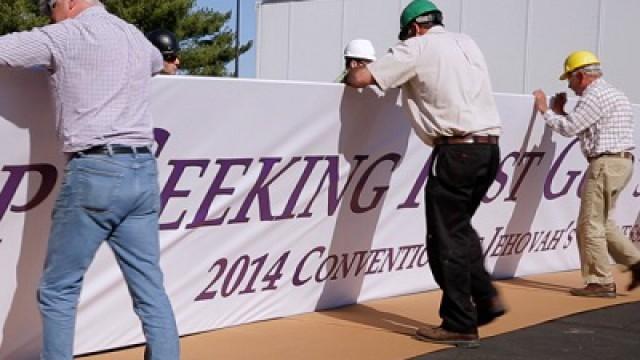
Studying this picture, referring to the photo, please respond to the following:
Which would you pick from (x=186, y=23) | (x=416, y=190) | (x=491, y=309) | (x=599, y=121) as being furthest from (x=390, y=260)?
(x=186, y=23)

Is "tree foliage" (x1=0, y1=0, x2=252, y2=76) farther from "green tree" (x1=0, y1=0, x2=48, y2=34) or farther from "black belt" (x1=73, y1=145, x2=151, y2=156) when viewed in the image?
"black belt" (x1=73, y1=145, x2=151, y2=156)

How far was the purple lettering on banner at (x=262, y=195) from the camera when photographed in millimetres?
5527

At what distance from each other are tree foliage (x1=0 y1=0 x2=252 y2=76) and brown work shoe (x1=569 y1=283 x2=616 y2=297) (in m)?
22.1

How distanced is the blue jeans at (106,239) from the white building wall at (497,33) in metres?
11.2

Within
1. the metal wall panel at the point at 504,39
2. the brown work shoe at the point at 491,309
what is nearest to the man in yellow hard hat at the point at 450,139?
the brown work shoe at the point at 491,309

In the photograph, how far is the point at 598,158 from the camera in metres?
7.24

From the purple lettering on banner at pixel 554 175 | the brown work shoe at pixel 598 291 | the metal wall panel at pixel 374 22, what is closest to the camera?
the brown work shoe at pixel 598 291

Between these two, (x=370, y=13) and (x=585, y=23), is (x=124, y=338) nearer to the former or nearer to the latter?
(x=585, y=23)

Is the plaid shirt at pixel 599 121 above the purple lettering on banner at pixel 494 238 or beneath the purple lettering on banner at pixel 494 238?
above

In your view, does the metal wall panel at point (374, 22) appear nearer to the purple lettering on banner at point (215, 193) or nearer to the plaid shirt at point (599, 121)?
the plaid shirt at point (599, 121)

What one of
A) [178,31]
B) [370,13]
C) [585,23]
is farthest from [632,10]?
[178,31]

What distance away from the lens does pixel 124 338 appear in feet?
16.7

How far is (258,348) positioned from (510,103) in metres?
3.07

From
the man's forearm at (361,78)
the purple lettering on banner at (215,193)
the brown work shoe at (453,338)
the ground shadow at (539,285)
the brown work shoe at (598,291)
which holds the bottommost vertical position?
the ground shadow at (539,285)
